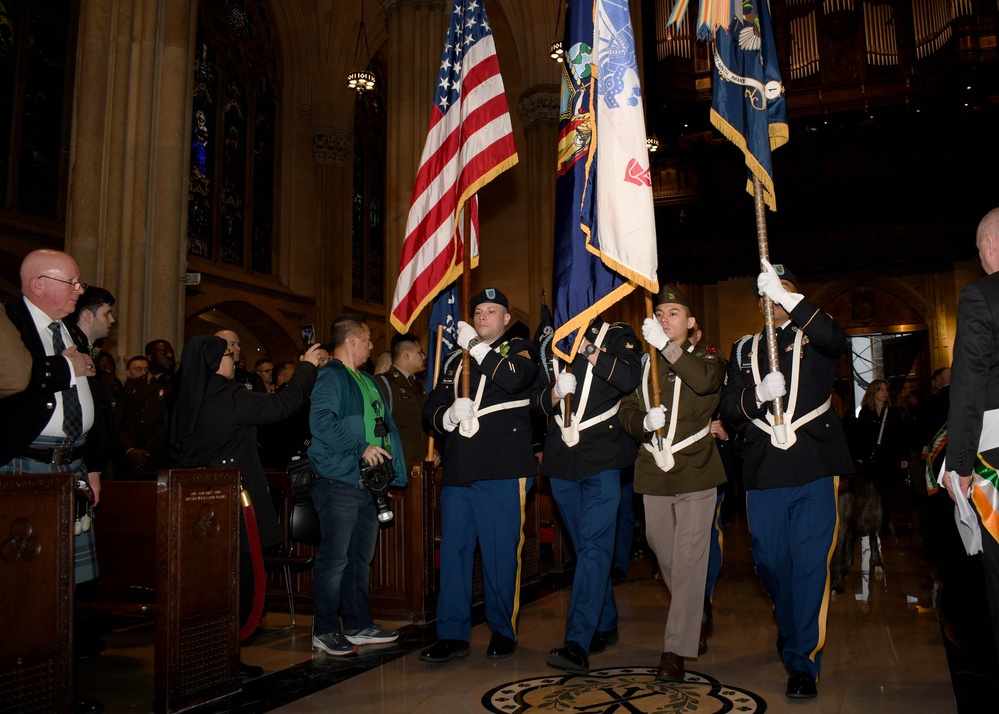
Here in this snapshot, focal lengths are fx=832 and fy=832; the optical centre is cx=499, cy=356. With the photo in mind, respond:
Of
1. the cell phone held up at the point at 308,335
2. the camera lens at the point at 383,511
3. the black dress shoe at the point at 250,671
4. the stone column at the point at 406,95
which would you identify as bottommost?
the black dress shoe at the point at 250,671

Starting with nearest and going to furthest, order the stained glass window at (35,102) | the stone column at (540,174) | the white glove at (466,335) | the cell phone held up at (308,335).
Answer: the white glove at (466,335) → the cell phone held up at (308,335) → the stained glass window at (35,102) → the stone column at (540,174)

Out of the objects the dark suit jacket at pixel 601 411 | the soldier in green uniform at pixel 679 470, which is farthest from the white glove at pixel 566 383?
the soldier in green uniform at pixel 679 470

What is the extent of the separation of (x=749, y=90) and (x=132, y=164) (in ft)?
23.7

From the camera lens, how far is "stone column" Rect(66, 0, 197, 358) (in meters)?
9.12

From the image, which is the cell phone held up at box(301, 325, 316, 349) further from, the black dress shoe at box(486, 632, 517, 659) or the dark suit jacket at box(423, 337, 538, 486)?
the black dress shoe at box(486, 632, 517, 659)

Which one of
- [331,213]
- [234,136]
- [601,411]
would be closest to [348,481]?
[601,411]

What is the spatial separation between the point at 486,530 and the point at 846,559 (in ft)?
12.3

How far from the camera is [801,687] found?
151 inches

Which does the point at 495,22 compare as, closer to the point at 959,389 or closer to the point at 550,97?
the point at 550,97

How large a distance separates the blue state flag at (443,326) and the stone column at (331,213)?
1475cm

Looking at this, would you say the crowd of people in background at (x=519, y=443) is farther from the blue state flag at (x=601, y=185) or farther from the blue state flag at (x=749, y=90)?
the blue state flag at (x=749, y=90)

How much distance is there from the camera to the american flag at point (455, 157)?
18.8ft

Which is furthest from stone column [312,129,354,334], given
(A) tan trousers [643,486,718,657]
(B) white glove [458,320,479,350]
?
(A) tan trousers [643,486,718,657]

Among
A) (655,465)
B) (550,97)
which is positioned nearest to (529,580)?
(655,465)
